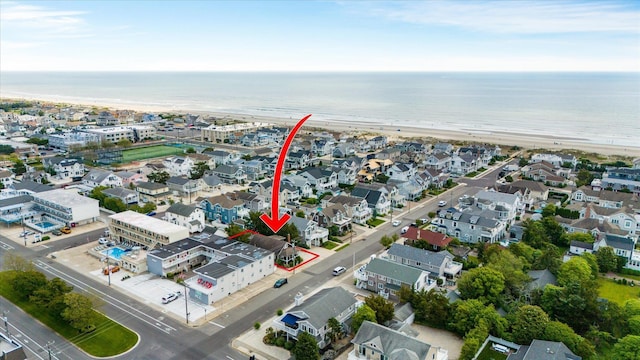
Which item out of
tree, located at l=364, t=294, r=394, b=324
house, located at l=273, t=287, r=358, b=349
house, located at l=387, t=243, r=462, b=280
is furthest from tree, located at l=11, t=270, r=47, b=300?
house, located at l=387, t=243, r=462, b=280

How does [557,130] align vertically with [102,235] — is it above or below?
above

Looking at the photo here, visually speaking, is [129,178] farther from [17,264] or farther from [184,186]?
[17,264]

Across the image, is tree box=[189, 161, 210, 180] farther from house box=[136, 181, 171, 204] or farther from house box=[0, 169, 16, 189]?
house box=[0, 169, 16, 189]

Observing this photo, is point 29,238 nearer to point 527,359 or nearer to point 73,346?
point 73,346

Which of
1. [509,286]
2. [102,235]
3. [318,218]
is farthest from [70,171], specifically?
[509,286]

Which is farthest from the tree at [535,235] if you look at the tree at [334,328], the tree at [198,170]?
the tree at [198,170]

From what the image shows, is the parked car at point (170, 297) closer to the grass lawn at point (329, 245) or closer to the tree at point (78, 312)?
the tree at point (78, 312)

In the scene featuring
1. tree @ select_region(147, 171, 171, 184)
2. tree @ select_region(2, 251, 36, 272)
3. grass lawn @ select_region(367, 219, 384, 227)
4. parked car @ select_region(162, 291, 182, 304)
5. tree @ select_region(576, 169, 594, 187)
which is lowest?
parked car @ select_region(162, 291, 182, 304)

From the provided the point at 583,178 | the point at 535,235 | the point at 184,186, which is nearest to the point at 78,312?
the point at 184,186
